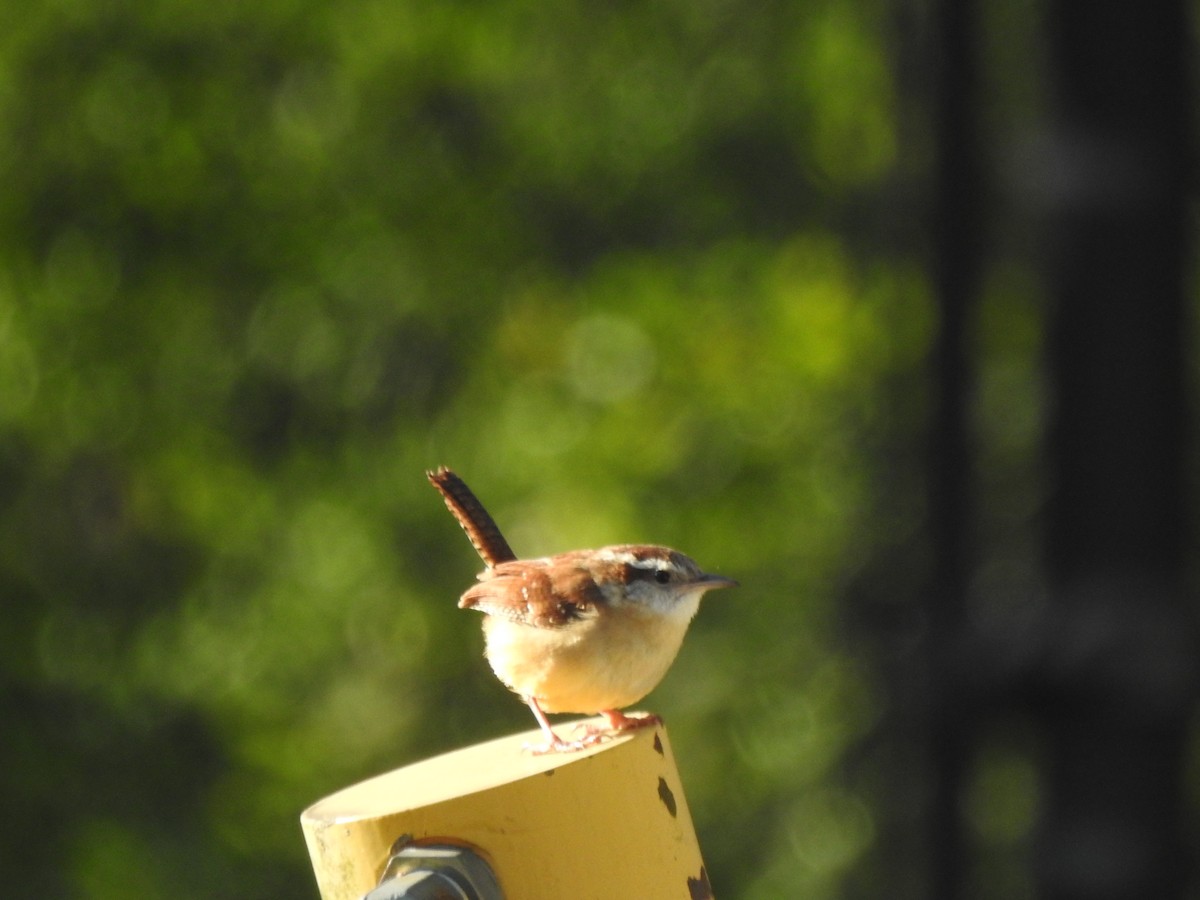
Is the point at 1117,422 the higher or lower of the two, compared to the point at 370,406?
lower

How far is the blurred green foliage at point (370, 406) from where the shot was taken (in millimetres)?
10070

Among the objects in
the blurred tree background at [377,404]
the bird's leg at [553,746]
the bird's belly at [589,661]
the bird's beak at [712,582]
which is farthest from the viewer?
the blurred tree background at [377,404]

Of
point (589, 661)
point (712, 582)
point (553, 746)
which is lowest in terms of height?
point (553, 746)

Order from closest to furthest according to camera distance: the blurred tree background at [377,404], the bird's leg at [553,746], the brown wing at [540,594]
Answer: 1. the bird's leg at [553,746]
2. the brown wing at [540,594]
3. the blurred tree background at [377,404]

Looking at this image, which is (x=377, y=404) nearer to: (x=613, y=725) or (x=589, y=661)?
(x=589, y=661)

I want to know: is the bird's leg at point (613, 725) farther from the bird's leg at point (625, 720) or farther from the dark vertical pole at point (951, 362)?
the dark vertical pole at point (951, 362)

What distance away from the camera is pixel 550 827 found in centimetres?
245

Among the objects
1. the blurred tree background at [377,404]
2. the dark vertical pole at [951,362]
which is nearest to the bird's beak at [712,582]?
the dark vertical pole at [951,362]

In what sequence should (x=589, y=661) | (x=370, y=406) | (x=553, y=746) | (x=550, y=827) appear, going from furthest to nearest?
(x=370, y=406), (x=589, y=661), (x=553, y=746), (x=550, y=827)

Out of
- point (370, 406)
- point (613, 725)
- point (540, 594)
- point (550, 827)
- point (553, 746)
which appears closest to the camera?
point (550, 827)

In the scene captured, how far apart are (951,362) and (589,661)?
4.11 feet

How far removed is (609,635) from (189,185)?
7646mm

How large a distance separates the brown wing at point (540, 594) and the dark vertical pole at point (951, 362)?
0.90m

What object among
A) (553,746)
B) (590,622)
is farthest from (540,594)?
(553,746)
